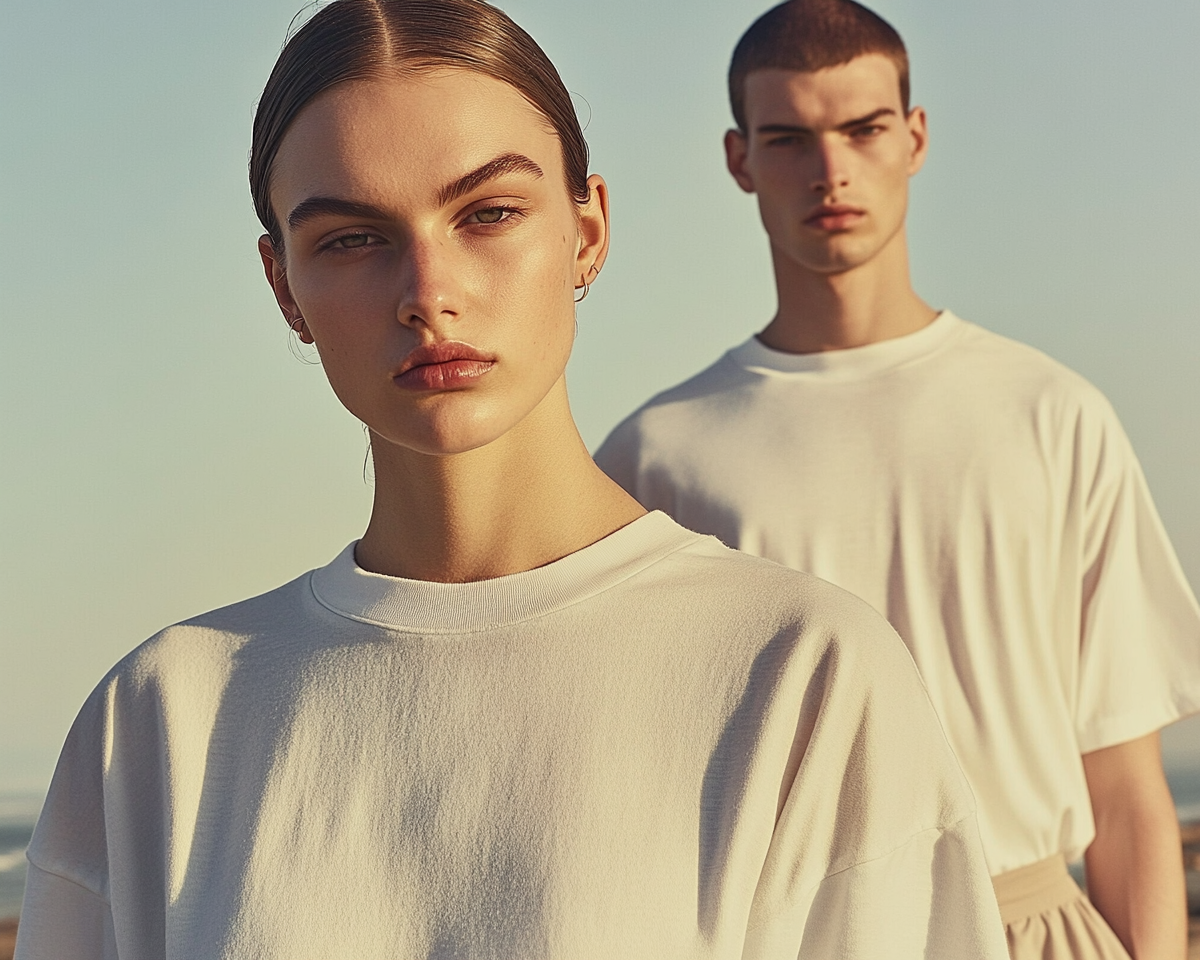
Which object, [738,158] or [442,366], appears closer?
[442,366]

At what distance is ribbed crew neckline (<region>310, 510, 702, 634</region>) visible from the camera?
161 cm

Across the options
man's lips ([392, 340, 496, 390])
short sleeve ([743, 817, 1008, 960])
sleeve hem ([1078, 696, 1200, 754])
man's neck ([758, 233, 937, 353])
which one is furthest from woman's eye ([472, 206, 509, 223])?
sleeve hem ([1078, 696, 1200, 754])

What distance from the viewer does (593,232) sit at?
1709mm

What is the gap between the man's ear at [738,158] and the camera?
280cm

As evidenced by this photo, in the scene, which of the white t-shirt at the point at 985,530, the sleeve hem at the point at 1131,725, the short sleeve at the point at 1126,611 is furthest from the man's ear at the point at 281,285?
the sleeve hem at the point at 1131,725

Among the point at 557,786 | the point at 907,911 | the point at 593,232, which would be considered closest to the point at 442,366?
the point at 593,232

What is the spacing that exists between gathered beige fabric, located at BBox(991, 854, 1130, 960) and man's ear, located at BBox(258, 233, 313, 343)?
4.40 feet

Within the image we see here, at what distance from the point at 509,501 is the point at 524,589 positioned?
0.09 m

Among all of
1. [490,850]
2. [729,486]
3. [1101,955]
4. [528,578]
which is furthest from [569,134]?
[1101,955]

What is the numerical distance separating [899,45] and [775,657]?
1570 mm

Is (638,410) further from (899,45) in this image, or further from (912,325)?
(899,45)

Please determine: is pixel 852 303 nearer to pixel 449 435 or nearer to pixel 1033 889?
pixel 1033 889

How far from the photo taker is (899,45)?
2812 mm

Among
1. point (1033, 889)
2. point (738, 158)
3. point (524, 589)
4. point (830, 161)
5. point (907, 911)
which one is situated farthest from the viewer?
point (738, 158)
